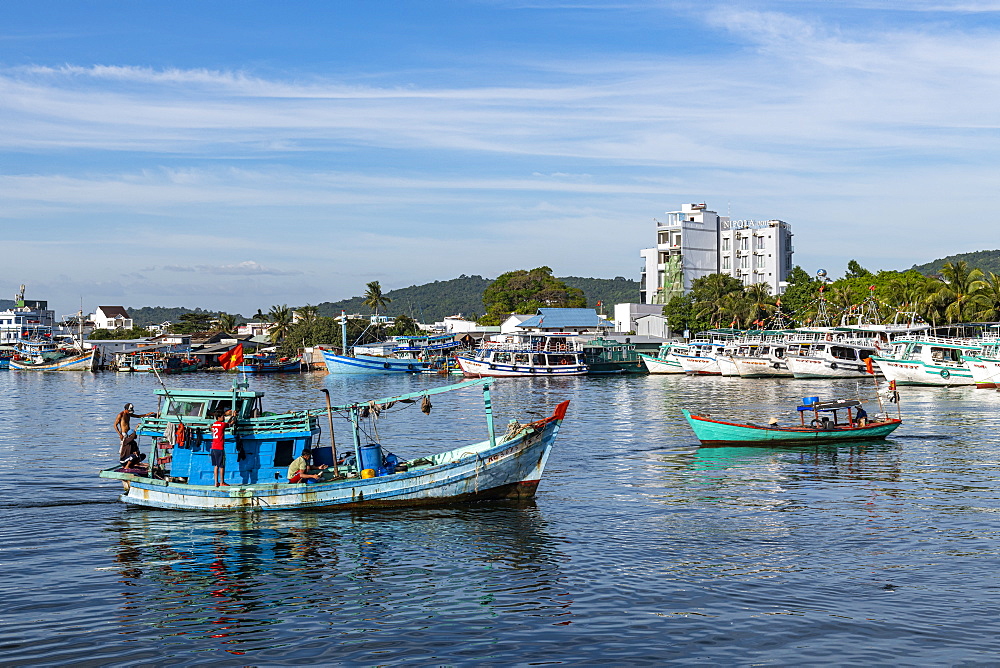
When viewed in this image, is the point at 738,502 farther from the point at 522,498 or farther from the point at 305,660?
the point at 305,660

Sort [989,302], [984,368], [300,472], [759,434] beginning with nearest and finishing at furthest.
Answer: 1. [300,472]
2. [759,434]
3. [984,368]
4. [989,302]

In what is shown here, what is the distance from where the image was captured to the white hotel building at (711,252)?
475 ft

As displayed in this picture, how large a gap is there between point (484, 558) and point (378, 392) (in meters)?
61.7

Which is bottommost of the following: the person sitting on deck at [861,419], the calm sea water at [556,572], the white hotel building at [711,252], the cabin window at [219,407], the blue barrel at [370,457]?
the calm sea water at [556,572]

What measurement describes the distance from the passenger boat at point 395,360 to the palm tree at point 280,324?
38374 mm

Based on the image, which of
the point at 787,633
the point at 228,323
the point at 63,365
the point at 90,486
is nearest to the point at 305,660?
the point at 787,633

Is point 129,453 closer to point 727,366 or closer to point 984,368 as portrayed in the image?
point 984,368

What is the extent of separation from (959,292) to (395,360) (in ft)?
219

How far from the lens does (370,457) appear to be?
26984mm

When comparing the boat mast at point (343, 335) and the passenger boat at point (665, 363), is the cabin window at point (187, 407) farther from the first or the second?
the boat mast at point (343, 335)

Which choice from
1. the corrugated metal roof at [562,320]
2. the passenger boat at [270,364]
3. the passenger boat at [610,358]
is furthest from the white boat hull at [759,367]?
the passenger boat at [270,364]

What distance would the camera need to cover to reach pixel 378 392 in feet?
272

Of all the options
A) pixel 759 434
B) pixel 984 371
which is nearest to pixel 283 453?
pixel 759 434

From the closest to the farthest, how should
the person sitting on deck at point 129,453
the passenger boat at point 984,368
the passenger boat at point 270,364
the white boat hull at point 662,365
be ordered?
the person sitting on deck at point 129,453 < the passenger boat at point 984,368 < the white boat hull at point 662,365 < the passenger boat at point 270,364
